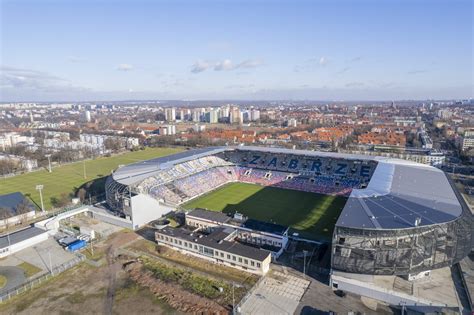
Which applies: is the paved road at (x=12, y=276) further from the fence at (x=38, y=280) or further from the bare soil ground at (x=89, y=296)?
the bare soil ground at (x=89, y=296)

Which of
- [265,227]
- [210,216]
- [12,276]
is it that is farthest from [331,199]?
[12,276]

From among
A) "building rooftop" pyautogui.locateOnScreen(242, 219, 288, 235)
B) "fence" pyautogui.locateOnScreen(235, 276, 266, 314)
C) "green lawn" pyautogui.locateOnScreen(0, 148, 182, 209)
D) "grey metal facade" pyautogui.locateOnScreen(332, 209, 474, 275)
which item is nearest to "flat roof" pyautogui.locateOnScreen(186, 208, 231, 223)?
"building rooftop" pyautogui.locateOnScreen(242, 219, 288, 235)

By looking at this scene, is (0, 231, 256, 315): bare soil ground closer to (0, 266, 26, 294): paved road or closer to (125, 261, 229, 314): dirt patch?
(125, 261, 229, 314): dirt patch

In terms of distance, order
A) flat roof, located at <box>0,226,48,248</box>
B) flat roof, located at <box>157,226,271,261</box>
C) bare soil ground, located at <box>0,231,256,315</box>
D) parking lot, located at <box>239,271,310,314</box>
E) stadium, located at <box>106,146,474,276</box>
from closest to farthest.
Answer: parking lot, located at <box>239,271,310,314</box>
bare soil ground, located at <box>0,231,256,315</box>
stadium, located at <box>106,146,474,276</box>
flat roof, located at <box>157,226,271,261</box>
flat roof, located at <box>0,226,48,248</box>

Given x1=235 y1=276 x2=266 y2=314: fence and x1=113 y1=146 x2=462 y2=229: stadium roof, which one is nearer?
x1=235 y1=276 x2=266 y2=314: fence

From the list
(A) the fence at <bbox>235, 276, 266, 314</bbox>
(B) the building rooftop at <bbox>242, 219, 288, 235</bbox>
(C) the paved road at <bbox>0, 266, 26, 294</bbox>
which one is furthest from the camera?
(B) the building rooftop at <bbox>242, 219, 288, 235</bbox>

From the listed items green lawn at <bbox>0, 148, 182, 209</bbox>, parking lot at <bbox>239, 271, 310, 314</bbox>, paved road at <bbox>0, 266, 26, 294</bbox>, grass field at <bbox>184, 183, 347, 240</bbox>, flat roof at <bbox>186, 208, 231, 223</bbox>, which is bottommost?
parking lot at <bbox>239, 271, 310, 314</bbox>
